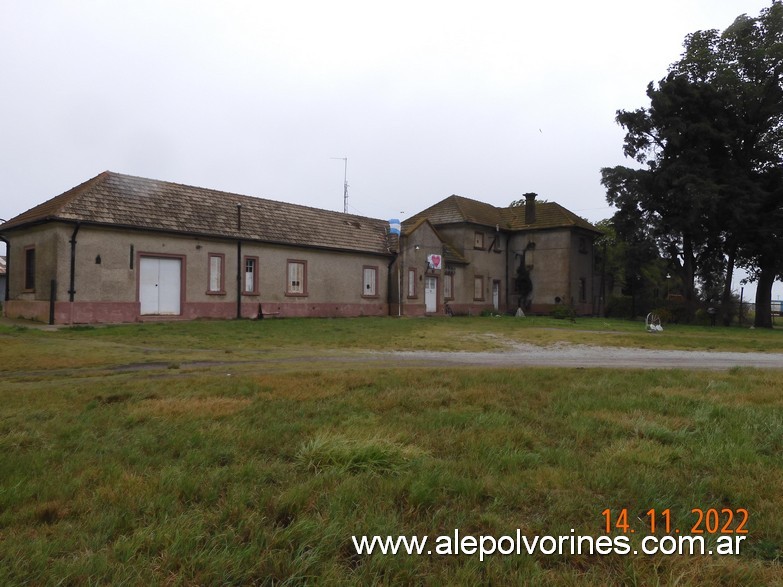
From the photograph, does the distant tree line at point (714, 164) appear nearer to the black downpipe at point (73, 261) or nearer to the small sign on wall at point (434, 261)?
the small sign on wall at point (434, 261)

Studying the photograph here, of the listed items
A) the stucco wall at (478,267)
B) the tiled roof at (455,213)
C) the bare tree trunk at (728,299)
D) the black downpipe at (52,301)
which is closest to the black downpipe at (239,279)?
the black downpipe at (52,301)

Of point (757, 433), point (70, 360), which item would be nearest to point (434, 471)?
point (757, 433)

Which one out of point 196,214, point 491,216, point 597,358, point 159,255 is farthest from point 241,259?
point 491,216

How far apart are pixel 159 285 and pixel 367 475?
2226cm

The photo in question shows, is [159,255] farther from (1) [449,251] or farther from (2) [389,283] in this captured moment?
(1) [449,251]

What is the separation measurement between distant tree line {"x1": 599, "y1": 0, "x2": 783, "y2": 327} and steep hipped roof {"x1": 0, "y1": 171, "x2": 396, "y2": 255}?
17428mm

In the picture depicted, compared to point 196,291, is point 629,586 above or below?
below

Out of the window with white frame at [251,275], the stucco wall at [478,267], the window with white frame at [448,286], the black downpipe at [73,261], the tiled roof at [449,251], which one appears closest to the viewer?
the black downpipe at [73,261]

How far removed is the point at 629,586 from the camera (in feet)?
9.25

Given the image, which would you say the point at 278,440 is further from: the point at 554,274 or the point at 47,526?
the point at 554,274

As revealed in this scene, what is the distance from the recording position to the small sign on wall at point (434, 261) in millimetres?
34750

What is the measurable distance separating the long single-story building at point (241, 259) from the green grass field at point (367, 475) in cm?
1536

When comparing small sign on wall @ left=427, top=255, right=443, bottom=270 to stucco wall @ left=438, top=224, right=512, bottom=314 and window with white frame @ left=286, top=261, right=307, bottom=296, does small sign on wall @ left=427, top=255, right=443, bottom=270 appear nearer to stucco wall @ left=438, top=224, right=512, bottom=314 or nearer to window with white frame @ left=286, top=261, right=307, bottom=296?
stucco wall @ left=438, top=224, right=512, bottom=314

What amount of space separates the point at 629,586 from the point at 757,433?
352cm
